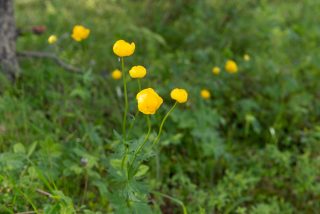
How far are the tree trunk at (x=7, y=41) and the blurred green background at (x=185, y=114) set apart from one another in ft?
0.28

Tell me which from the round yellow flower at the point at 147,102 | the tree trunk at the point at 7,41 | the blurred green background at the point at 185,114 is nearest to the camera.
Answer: the round yellow flower at the point at 147,102

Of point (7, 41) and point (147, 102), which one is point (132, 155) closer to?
point (147, 102)

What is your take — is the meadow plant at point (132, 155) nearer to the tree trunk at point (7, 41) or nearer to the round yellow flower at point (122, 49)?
the round yellow flower at point (122, 49)

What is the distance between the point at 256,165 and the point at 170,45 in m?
1.61

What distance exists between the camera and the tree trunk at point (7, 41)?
2.64 m

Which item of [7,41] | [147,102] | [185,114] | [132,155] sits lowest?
[132,155]

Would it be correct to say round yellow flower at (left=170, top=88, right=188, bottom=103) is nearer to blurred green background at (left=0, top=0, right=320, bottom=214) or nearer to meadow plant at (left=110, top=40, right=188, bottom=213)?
meadow plant at (left=110, top=40, right=188, bottom=213)

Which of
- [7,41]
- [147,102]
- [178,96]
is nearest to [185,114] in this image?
[178,96]

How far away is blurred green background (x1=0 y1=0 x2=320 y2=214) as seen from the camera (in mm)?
1984

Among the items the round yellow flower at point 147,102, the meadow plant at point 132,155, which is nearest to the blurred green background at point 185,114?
the meadow plant at point 132,155

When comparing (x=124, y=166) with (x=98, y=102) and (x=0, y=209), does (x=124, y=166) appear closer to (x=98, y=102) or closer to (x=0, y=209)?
(x=0, y=209)

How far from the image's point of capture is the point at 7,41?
269 cm

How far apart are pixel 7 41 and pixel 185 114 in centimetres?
126

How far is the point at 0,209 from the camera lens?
1646 mm
